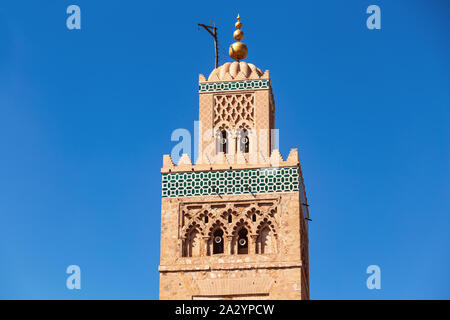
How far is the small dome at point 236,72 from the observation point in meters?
34.2

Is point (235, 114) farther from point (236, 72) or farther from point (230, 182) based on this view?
point (230, 182)

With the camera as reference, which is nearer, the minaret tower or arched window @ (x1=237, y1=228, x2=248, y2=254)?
the minaret tower

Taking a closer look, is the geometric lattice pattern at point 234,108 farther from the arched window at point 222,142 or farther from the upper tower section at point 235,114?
the arched window at point 222,142

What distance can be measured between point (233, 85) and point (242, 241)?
446 centimetres

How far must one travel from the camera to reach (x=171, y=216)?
32219mm

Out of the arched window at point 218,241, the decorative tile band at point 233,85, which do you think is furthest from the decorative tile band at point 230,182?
the decorative tile band at point 233,85

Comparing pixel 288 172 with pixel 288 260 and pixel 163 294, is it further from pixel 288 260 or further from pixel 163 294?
pixel 163 294

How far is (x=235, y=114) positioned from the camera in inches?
1334

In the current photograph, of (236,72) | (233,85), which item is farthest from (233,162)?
(236,72)

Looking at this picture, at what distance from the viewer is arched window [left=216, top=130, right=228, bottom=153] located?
33438 millimetres

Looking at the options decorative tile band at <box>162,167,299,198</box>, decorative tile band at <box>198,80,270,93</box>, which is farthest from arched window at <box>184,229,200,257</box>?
decorative tile band at <box>198,80,270,93</box>

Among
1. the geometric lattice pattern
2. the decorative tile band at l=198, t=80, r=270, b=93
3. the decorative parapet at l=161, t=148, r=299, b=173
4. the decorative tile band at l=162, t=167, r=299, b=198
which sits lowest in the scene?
the decorative tile band at l=162, t=167, r=299, b=198

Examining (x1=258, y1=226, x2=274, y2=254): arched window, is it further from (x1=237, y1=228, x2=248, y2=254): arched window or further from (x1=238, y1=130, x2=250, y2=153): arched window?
(x1=238, y1=130, x2=250, y2=153): arched window
